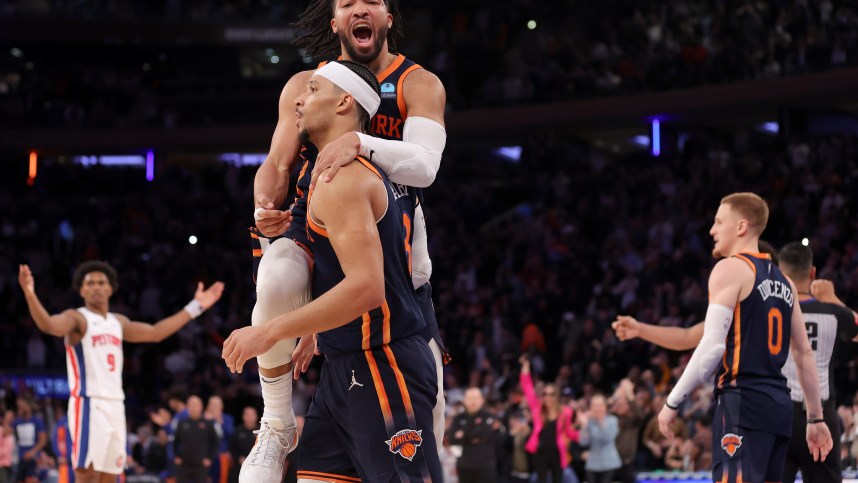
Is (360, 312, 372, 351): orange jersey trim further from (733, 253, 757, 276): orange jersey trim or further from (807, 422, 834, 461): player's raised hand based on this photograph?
(807, 422, 834, 461): player's raised hand

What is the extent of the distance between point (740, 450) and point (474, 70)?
1989 centimetres

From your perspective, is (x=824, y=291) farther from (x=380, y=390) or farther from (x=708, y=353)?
(x=380, y=390)

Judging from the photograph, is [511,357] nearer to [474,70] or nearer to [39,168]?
[474,70]

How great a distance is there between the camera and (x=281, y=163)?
17.5ft

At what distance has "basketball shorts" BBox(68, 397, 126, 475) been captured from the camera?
9508 mm

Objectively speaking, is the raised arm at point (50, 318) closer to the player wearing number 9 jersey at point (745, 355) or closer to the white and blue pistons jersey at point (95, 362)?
the white and blue pistons jersey at point (95, 362)

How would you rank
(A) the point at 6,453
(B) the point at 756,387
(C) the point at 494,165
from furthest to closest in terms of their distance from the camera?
(C) the point at 494,165, (A) the point at 6,453, (B) the point at 756,387

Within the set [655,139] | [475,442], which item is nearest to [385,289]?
[475,442]

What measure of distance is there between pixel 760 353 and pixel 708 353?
1.20ft

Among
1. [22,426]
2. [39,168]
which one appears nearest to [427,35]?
[39,168]

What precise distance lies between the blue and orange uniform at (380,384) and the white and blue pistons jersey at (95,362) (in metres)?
5.49

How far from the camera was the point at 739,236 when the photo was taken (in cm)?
673

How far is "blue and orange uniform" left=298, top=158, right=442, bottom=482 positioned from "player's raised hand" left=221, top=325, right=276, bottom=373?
0.48m

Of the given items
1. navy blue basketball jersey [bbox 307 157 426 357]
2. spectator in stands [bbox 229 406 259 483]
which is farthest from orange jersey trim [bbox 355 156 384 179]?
spectator in stands [bbox 229 406 259 483]
